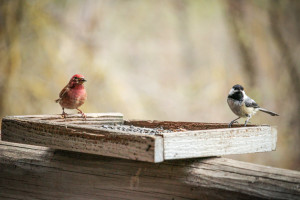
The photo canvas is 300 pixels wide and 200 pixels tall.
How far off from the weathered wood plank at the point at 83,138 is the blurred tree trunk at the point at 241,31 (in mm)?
5877

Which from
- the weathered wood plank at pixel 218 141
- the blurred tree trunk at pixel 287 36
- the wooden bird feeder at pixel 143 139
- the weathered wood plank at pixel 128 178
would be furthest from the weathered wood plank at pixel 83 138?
the blurred tree trunk at pixel 287 36

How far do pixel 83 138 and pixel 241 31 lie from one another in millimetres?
6489

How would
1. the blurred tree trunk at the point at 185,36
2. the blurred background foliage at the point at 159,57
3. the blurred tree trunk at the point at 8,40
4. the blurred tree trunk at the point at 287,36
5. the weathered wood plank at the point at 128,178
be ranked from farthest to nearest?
1. the blurred tree trunk at the point at 185,36
2. the blurred tree trunk at the point at 287,36
3. the blurred background foliage at the point at 159,57
4. the blurred tree trunk at the point at 8,40
5. the weathered wood plank at the point at 128,178

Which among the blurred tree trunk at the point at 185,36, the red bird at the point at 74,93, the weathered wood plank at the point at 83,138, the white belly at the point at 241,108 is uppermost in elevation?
the blurred tree trunk at the point at 185,36

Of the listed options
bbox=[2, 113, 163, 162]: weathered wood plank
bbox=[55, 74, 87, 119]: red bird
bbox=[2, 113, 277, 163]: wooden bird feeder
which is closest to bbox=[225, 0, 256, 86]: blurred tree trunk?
bbox=[55, 74, 87, 119]: red bird

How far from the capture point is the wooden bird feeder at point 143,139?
2.21m

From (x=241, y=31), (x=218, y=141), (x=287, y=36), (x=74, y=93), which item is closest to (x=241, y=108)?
(x=218, y=141)

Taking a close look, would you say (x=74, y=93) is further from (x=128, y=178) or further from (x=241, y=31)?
(x=241, y=31)

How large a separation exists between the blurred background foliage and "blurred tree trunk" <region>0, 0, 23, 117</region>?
0.02 m

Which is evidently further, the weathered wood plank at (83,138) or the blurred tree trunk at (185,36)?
the blurred tree trunk at (185,36)

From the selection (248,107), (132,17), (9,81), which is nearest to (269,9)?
(132,17)

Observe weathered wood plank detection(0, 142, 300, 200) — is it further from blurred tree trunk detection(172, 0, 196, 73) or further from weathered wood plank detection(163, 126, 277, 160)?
blurred tree trunk detection(172, 0, 196, 73)

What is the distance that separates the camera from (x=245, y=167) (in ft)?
7.37

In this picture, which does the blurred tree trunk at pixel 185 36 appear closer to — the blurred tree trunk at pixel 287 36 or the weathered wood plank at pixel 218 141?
the blurred tree trunk at pixel 287 36
